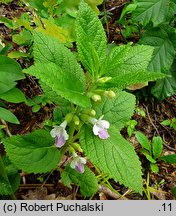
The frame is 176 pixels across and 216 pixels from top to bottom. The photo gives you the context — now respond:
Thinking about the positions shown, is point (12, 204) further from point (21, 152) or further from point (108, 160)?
point (108, 160)

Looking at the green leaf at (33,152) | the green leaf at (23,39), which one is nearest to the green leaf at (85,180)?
the green leaf at (33,152)

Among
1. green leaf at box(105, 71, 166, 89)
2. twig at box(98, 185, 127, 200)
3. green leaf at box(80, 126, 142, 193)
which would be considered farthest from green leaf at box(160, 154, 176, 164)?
green leaf at box(105, 71, 166, 89)

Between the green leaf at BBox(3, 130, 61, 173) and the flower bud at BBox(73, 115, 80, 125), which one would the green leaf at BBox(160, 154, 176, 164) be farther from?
the flower bud at BBox(73, 115, 80, 125)

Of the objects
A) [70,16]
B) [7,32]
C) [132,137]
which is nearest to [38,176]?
[132,137]

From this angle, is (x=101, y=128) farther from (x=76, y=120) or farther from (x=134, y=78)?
(x=134, y=78)

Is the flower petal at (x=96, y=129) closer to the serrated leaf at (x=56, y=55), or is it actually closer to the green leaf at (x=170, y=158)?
the serrated leaf at (x=56, y=55)
